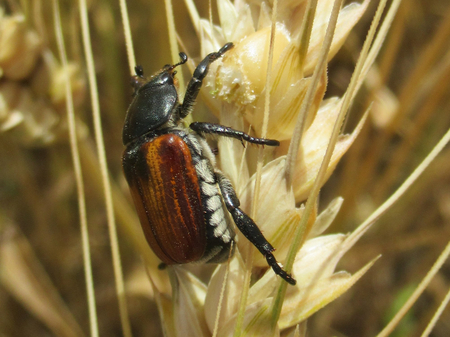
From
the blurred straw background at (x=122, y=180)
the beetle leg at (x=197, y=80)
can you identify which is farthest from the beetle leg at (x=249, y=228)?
the blurred straw background at (x=122, y=180)

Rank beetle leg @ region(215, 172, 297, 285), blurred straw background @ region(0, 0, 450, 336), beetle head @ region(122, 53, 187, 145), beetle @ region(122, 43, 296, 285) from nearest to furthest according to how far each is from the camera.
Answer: beetle leg @ region(215, 172, 297, 285)
beetle @ region(122, 43, 296, 285)
beetle head @ region(122, 53, 187, 145)
blurred straw background @ region(0, 0, 450, 336)

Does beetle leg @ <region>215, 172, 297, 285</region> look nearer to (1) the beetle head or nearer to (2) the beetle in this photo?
(2) the beetle

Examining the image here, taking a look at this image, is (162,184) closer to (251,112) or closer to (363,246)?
(251,112)

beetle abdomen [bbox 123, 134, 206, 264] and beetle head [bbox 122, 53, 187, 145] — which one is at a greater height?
beetle head [bbox 122, 53, 187, 145]

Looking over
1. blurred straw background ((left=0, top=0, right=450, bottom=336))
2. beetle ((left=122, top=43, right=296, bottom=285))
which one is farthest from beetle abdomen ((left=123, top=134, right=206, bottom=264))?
blurred straw background ((left=0, top=0, right=450, bottom=336))

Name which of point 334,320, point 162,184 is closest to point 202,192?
point 162,184

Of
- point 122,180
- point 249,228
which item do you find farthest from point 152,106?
point 122,180
